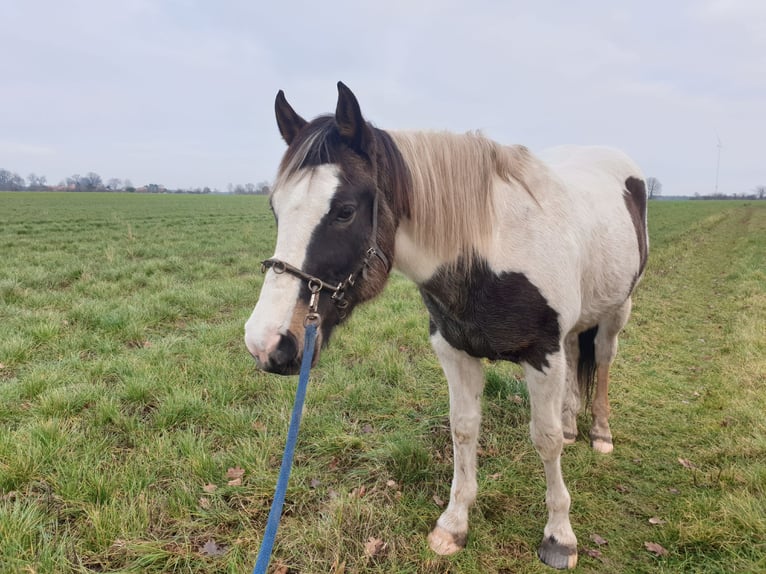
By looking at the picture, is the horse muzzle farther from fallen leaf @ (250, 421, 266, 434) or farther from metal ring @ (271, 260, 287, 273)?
fallen leaf @ (250, 421, 266, 434)

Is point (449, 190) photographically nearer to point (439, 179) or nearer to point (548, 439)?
point (439, 179)

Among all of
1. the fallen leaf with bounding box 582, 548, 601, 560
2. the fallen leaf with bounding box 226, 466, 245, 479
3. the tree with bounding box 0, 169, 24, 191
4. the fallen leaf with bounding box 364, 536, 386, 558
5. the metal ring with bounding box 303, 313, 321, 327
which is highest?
the tree with bounding box 0, 169, 24, 191

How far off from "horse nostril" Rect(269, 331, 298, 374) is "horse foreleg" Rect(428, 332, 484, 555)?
122 centimetres

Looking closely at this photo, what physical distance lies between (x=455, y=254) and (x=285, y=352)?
0.96 m

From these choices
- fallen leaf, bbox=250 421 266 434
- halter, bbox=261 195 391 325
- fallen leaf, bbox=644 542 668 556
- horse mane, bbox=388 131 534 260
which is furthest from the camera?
fallen leaf, bbox=250 421 266 434

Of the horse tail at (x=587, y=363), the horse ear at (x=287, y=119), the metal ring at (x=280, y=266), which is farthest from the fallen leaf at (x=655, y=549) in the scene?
the horse ear at (x=287, y=119)

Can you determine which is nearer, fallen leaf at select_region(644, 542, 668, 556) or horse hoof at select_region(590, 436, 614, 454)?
fallen leaf at select_region(644, 542, 668, 556)

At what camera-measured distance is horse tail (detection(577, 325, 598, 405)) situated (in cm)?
390

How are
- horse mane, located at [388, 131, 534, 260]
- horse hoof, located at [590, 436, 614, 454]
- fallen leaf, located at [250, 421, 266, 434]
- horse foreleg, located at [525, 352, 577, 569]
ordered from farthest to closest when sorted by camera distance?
horse hoof, located at [590, 436, 614, 454], fallen leaf, located at [250, 421, 266, 434], horse foreleg, located at [525, 352, 577, 569], horse mane, located at [388, 131, 534, 260]

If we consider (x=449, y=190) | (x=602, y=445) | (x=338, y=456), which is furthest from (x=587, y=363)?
(x=449, y=190)

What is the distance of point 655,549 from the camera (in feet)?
8.47

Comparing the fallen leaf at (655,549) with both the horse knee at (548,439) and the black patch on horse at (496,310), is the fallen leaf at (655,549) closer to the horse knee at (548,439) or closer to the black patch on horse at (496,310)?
the horse knee at (548,439)

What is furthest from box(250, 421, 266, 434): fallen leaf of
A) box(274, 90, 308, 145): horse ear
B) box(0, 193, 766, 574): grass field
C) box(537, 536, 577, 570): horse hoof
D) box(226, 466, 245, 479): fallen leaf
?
box(274, 90, 308, 145): horse ear

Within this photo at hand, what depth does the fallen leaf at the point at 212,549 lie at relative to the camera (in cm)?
245
